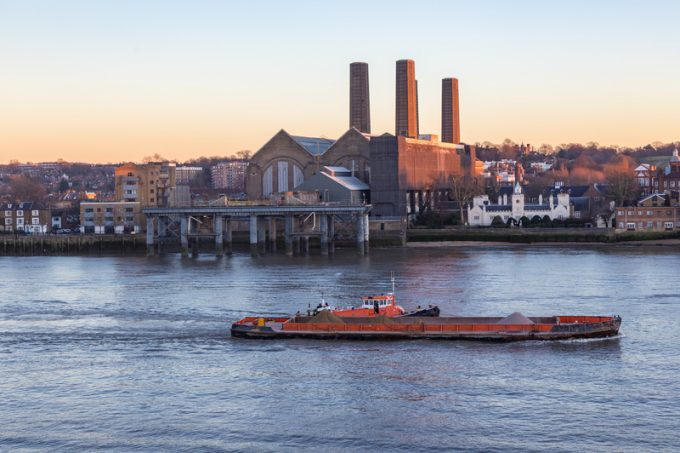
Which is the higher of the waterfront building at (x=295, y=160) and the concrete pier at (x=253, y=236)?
the waterfront building at (x=295, y=160)

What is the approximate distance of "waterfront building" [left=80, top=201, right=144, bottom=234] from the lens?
122m

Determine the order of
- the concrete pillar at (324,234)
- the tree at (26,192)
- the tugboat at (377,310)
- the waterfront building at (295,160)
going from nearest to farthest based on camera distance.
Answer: the tugboat at (377,310), the concrete pillar at (324,234), the waterfront building at (295,160), the tree at (26,192)

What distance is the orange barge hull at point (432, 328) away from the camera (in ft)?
142

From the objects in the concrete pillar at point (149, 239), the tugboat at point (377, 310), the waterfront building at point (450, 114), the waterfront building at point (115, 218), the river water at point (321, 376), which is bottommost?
the river water at point (321, 376)

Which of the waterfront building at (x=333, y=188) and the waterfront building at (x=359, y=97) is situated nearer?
the waterfront building at (x=333, y=188)

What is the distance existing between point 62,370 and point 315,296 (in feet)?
70.0

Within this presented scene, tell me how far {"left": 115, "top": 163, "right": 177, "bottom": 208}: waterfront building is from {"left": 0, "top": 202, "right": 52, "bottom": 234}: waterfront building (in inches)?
376

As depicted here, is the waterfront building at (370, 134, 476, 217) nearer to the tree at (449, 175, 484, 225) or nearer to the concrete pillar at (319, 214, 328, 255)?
the tree at (449, 175, 484, 225)

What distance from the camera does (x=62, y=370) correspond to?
3872cm

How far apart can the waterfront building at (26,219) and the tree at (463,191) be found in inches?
2012

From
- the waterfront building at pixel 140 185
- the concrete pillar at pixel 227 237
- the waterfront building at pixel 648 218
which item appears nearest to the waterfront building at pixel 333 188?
the concrete pillar at pixel 227 237

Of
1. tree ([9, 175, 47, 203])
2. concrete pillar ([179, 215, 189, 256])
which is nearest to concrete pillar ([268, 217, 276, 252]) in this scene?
concrete pillar ([179, 215, 189, 256])

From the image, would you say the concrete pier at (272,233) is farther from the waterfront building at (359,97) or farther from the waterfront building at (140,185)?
the waterfront building at (359,97)

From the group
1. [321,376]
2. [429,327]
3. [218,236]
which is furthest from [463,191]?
[321,376]
